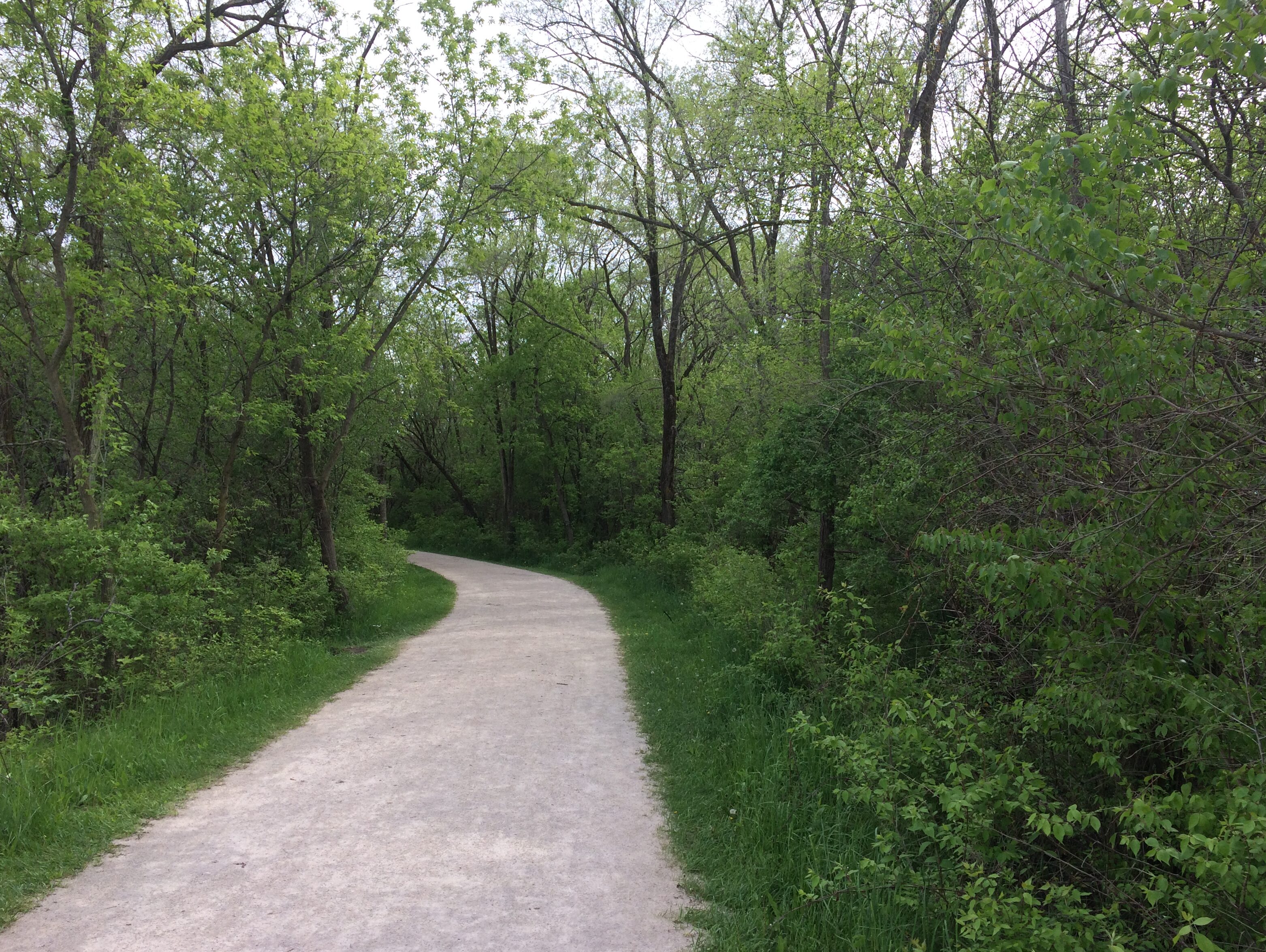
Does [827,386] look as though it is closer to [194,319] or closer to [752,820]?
[752,820]

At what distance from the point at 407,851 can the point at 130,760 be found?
257 cm

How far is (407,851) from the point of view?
4.40 metres

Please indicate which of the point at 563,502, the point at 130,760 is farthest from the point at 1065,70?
the point at 563,502

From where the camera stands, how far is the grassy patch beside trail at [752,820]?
3.54 meters

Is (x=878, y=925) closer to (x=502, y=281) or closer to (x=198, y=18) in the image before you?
(x=198, y=18)

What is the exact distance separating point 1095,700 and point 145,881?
186 inches

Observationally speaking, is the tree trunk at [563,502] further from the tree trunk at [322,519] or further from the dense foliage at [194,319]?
the tree trunk at [322,519]

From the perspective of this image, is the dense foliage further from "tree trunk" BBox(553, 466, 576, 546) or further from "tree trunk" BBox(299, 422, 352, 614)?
"tree trunk" BBox(553, 466, 576, 546)

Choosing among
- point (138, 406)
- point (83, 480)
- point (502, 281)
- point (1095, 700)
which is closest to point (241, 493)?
point (138, 406)

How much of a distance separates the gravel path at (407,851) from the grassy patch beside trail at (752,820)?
24cm

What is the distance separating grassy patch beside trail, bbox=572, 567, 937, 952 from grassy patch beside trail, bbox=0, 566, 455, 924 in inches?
133

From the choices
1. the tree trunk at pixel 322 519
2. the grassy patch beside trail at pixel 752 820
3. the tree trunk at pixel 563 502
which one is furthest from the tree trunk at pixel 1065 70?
the tree trunk at pixel 563 502

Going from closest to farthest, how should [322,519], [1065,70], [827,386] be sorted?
[1065,70] < [827,386] < [322,519]

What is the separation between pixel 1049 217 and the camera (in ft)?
9.32
